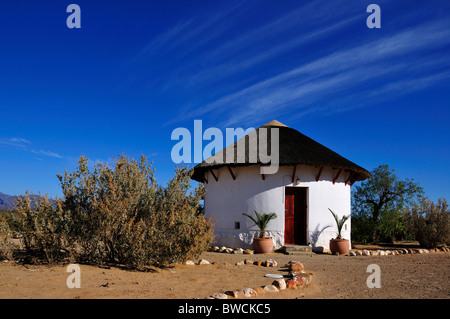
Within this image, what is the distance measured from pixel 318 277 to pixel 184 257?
2.84 metres

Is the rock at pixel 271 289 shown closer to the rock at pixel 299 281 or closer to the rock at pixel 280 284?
the rock at pixel 280 284

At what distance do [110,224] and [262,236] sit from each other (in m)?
6.99

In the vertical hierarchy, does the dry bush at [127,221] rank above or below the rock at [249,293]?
above

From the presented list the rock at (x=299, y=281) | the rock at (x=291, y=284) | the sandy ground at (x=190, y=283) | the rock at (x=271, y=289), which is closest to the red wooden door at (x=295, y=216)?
the sandy ground at (x=190, y=283)

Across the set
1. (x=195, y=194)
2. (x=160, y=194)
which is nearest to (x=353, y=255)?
(x=195, y=194)

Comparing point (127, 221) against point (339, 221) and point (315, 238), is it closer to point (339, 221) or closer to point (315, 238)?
point (315, 238)

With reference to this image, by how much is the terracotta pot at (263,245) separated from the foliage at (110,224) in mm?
4934

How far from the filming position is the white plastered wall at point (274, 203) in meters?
13.4

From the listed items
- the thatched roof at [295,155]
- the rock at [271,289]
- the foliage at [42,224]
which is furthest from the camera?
the thatched roof at [295,155]

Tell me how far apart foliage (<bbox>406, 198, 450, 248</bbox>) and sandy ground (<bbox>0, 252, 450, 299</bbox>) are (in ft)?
28.6

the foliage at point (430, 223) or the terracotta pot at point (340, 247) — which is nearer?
the terracotta pot at point (340, 247)

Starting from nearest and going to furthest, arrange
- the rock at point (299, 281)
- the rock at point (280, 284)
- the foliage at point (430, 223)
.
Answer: the rock at point (280, 284)
the rock at point (299, 281)
the foliage at point (430, 223)

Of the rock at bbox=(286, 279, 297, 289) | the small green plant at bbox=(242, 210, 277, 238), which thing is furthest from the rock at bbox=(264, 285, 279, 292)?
the small green plant at bbox=(242, 210, 277, 238)

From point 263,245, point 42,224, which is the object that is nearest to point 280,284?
point 42,224
